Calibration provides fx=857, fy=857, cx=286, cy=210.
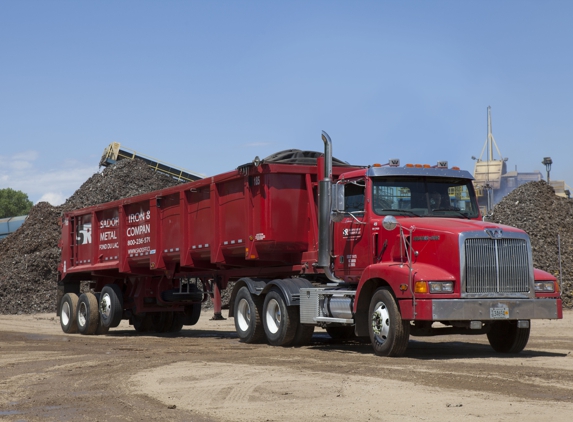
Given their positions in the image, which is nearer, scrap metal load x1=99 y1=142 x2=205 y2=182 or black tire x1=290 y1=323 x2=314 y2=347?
black tire x1=290 y1=323 x2=314 y2=347

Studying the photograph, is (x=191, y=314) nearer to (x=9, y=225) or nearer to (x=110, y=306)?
(x=110, y=306)

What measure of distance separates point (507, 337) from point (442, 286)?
2080mm

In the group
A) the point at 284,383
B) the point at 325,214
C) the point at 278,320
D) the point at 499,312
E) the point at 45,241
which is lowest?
the point at 284,383

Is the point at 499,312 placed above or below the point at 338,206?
below

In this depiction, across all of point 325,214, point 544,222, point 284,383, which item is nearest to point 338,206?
point 325,214

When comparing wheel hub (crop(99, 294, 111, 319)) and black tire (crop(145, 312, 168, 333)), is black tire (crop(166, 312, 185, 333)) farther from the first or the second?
wheel hub (crop(99, 294, 111, 319))

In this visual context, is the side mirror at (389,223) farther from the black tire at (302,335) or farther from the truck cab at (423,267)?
the black tire at (302,335)

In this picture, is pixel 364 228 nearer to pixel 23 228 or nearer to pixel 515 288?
pixel 515 288

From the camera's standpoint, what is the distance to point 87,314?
861 inches

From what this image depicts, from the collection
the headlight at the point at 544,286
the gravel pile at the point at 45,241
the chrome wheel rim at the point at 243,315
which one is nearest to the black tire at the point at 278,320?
the chrome wheel rim at the point at 243,315

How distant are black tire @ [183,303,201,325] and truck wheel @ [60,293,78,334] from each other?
287 cm

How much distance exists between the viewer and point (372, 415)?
26.0 feet

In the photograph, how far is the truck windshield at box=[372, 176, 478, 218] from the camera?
560 inches

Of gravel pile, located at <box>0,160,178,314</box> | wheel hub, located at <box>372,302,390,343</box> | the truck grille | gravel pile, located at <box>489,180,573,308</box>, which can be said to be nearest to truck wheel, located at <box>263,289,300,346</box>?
wheel hub, located at <box>372,302,390,343</box>
